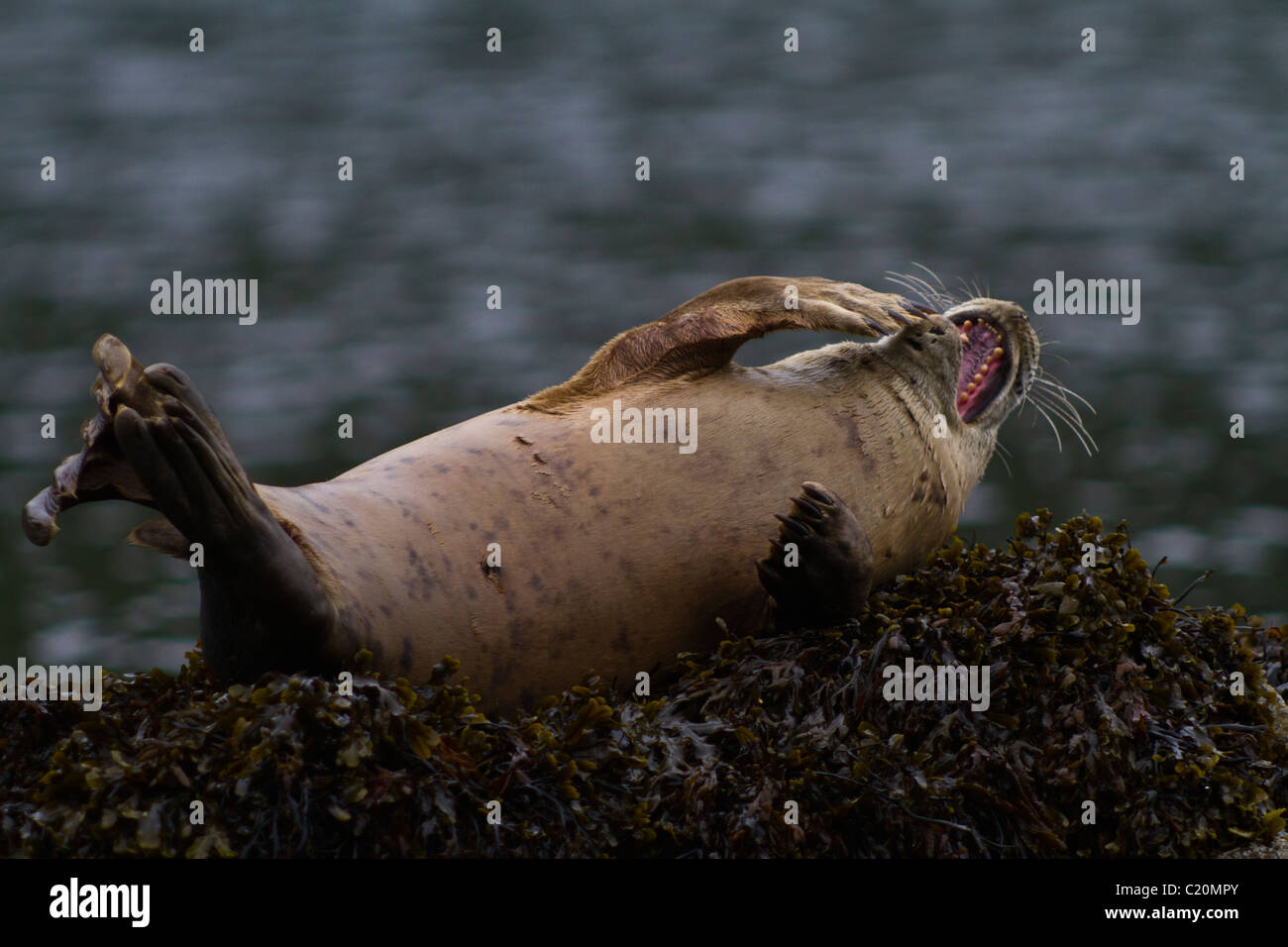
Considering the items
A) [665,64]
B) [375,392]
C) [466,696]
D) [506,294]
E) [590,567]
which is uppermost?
[665,64]

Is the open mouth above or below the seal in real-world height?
above

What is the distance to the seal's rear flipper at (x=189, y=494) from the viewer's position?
152 inches

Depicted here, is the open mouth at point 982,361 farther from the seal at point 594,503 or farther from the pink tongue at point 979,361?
the seal at point 594,503

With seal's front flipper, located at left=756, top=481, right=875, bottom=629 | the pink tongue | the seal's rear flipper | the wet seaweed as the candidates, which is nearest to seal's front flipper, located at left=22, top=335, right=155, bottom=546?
the seal's rear flipper

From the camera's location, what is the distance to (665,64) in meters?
17.7

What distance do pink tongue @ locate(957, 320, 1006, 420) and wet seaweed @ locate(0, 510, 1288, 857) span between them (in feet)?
4.02

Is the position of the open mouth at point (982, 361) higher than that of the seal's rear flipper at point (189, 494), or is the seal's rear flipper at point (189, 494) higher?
the open mouth at point (982, 361)

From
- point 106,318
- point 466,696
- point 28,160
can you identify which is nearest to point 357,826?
point 466,696

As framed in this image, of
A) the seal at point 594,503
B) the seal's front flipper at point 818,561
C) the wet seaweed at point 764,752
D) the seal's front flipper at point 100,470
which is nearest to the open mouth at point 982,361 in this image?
the seal at point 594,503

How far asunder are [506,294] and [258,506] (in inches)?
401

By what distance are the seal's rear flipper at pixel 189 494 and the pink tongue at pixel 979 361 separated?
3223 millimetres

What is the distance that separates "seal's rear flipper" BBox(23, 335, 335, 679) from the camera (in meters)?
3.86

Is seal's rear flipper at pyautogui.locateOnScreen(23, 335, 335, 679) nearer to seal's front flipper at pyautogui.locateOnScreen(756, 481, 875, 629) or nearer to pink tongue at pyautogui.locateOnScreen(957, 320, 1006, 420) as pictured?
seal's front flipper at pyautogui.locateOnScreen(756, 481, 875, 629)
